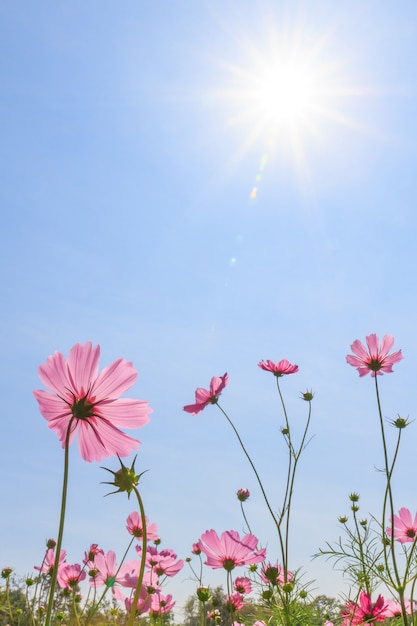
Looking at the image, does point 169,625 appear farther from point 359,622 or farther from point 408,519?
point 359,622

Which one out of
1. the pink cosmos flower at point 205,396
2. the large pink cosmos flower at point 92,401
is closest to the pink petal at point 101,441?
the large pink cosmos flower at point 92,401

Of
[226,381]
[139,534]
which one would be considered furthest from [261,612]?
[226,381]

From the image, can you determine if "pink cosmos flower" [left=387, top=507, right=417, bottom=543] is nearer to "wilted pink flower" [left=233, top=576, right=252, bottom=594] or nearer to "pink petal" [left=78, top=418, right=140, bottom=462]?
"wilted pink flower" [left=233, top=576, right=252, bottom=594]

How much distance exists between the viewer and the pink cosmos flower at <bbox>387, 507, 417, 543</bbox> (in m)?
2.58

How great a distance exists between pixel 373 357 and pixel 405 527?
2.65 feet

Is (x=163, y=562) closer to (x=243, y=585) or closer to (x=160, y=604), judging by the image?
(x=160, y=604)

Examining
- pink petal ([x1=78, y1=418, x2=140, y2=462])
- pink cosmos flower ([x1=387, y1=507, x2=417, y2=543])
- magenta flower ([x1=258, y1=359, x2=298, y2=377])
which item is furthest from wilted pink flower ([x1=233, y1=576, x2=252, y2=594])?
pink petal ([x1=78, y1=418, x2=140, y2=462])

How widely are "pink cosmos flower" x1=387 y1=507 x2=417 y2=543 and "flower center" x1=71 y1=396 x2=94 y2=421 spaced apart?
6.97 feet

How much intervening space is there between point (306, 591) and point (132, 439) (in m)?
1.80

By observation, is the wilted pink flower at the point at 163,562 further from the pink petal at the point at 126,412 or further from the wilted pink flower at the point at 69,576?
the pink petal at the point at 126,412

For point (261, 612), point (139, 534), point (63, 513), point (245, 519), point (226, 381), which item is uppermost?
point (226, 381)

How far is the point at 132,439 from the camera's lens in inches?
34.7

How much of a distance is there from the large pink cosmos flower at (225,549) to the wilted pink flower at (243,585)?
1034mm

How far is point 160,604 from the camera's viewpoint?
7.64 ft
